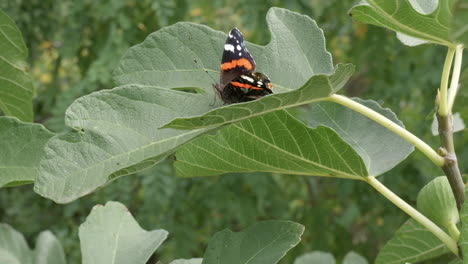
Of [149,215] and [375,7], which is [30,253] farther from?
[149,215]

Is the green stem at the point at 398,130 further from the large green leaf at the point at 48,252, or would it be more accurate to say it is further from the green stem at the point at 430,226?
the large green leaf at the point at 48,252

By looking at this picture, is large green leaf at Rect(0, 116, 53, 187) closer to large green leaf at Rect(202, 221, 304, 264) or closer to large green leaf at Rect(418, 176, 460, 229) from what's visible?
large green leaf at Rect(202, 221, 304, 264)

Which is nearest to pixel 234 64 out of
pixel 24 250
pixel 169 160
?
pixel 24 250

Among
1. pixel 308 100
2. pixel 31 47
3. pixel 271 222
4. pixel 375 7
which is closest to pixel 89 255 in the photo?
pixel 271 222

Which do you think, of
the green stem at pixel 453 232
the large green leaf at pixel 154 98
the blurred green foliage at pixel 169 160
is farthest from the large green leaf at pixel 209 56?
the blurred green foliage at pixel 169 160

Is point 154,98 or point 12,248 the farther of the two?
point 12,248

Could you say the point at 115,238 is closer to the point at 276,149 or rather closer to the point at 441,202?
the point at 276,149
